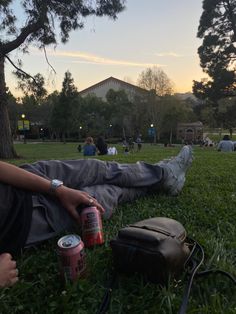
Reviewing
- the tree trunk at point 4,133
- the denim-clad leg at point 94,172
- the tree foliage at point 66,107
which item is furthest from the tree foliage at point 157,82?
the denim-clad leg at point 94,172

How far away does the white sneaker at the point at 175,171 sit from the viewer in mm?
3342

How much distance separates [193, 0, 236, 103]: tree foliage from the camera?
31.5 metres

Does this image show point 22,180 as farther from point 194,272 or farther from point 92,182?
point 194,272

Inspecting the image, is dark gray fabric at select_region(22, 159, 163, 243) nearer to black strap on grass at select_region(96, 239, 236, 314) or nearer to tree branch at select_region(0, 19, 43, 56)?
black strap on grass at select_region(96, 239, 236, 314)

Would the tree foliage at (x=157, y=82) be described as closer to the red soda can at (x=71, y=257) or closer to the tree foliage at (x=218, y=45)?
the tree foliage at (x=218, y=45)

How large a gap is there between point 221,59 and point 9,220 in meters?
33.4

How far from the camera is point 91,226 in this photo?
2.09 meters

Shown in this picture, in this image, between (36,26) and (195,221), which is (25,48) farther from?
(195,221)

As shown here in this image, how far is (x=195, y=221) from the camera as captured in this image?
279 centimetres

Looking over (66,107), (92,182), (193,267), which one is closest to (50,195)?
(92,182)

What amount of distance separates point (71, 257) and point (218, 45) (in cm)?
3360

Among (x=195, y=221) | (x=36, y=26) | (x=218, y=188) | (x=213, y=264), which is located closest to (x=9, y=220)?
(x=213, y=264)

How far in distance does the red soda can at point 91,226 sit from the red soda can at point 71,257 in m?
0.32

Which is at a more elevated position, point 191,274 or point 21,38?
point 21,38
